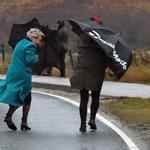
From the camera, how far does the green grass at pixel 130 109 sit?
42.0 ft

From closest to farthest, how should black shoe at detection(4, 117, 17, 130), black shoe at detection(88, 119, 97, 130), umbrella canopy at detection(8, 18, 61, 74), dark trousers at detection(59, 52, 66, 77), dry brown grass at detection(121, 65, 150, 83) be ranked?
black shoe at detection(4, 117, 17, 130) → black shoe at detection(88, 119, 97, 130) → dry brown grass at detection(121, 65, 150, 83) → dark trousers at detection(59, 52, 66, 77) → umbrella canopy at detection(8, 18, 61, 74)

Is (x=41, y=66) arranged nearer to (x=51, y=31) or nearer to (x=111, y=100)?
(x=51, y=31)

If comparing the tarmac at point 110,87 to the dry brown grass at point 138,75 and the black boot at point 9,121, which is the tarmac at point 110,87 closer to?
the dry brown grass at point 138,75

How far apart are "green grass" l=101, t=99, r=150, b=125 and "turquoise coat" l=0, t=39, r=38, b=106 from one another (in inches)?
93.3

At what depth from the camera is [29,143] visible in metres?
10.1

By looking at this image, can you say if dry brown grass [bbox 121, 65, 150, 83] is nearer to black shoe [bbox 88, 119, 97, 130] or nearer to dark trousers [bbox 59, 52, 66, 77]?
dark trousers [bbox 59, 52, 66, 77]

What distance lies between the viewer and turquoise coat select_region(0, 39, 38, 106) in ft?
36.7

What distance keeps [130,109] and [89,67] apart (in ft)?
11.5

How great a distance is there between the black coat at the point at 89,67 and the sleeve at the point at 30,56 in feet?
2.34

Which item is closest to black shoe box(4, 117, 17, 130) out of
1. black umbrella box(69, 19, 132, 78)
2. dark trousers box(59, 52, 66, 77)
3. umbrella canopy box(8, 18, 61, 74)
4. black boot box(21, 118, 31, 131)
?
black boot box(21, 118, 31, 131)

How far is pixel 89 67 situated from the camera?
11164mm

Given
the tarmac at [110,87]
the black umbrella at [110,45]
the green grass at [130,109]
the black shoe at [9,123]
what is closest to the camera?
the black umbrella at [110,45]

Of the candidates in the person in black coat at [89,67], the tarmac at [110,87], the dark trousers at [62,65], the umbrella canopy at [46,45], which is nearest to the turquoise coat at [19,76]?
the person in black coat at [89,67]

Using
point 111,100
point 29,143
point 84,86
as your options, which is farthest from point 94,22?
point 111,100
